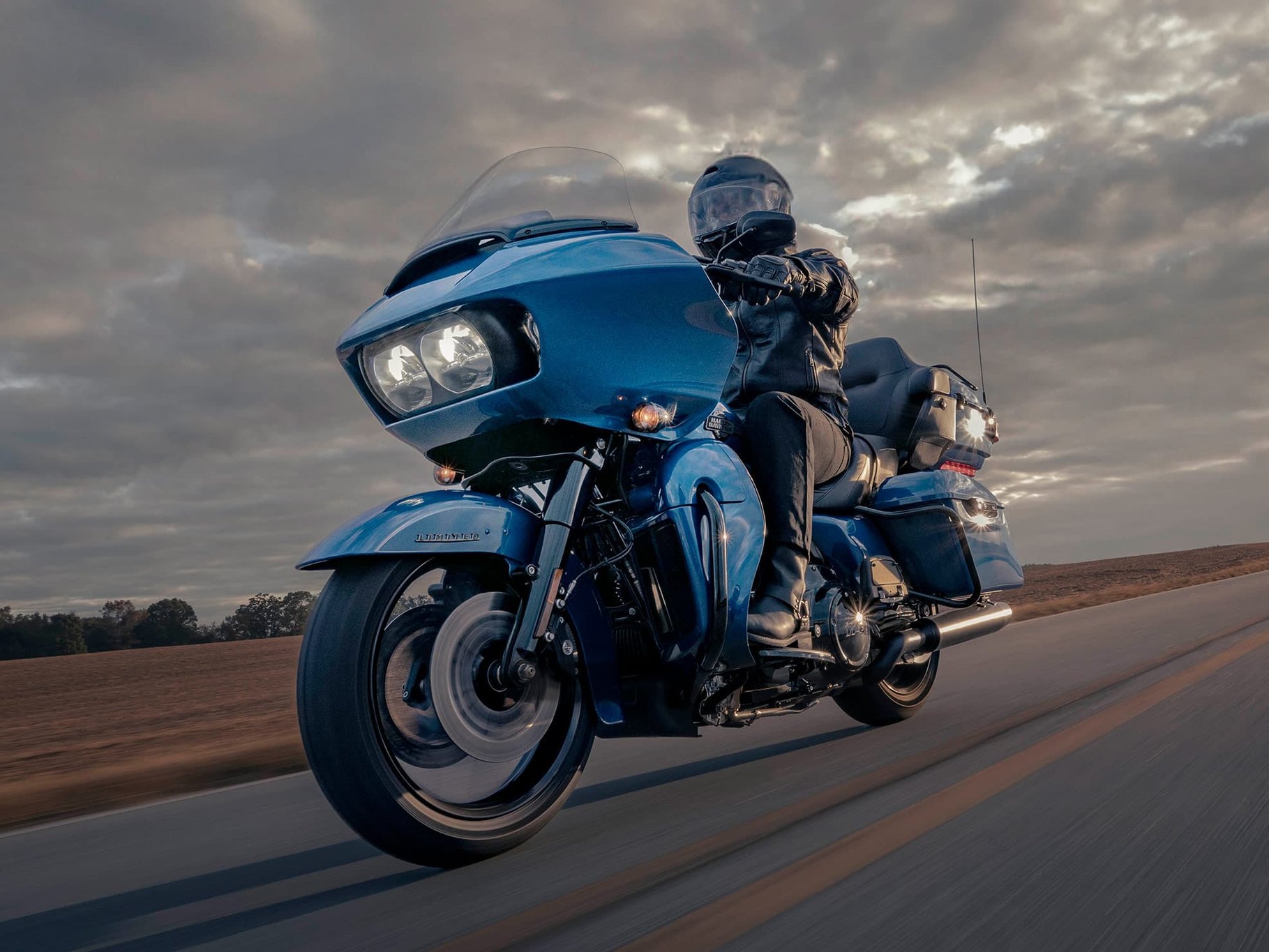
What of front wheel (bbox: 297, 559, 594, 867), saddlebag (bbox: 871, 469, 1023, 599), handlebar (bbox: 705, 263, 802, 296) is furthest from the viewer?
saddlebag (bbox: 871, 469, 1023, 599)

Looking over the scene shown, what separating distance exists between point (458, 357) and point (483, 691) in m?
0.88

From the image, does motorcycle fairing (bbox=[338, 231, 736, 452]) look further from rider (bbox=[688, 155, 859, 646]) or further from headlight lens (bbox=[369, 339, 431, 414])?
rider (bbox=[688, 155, 859, 646])

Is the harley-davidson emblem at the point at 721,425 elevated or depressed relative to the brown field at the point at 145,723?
elevated

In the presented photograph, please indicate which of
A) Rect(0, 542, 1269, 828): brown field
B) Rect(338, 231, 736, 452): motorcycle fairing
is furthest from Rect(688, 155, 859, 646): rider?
Rect(0, 542, 1269, 828): brown field

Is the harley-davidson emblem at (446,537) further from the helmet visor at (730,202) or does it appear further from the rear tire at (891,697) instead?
the rear tire at (891,697)

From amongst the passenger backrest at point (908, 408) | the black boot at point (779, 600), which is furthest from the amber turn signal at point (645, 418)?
the passenger backrest at point (908, 408)

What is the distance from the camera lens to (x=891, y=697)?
4.85 meters

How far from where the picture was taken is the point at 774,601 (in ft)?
11.6

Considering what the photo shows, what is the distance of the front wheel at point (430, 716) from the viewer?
99.3 inches

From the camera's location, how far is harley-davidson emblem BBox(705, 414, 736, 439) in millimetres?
3631

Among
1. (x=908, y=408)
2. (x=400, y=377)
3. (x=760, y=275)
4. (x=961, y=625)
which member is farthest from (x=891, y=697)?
(x=400, y=377)

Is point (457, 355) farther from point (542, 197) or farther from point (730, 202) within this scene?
point (730, 202)

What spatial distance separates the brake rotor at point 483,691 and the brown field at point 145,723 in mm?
2080

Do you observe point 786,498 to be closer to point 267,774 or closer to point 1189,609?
point 267,774
